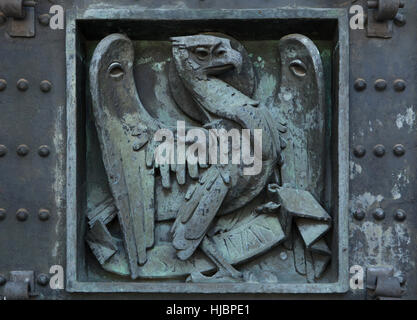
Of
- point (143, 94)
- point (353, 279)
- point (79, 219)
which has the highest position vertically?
point (143, 94)

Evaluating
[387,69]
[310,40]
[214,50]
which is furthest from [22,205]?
[387,69]

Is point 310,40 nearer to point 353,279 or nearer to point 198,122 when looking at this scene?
point 198,122

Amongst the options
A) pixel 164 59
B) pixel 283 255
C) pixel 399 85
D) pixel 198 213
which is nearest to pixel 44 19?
pixel 164 59

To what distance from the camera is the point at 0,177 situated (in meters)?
3.90

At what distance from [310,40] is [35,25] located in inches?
49.4

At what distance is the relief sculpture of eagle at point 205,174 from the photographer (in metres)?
3.86

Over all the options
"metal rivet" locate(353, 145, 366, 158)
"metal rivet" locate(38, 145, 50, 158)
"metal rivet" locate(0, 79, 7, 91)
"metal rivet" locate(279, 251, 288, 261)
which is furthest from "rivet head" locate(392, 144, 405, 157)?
"metal rivet" locate(0, 79, 7, 91)

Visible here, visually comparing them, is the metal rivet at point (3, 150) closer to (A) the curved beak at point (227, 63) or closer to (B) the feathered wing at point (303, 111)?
(A) the curved beak at point (227, 63)

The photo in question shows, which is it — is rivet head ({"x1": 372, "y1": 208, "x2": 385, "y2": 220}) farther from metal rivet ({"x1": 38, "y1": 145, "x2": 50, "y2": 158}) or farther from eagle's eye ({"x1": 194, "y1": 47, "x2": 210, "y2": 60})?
metal rivet ({"x1": 38, "y1": 145, "x2": 50, "y2": 158})

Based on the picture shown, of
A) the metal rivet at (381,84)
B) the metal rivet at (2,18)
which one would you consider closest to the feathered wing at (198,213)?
the metal rivet at (381,84)

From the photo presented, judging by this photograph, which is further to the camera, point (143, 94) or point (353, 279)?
point (143, 94)

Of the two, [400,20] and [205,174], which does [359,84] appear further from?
[205,174]

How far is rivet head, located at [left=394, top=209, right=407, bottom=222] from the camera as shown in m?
3.86

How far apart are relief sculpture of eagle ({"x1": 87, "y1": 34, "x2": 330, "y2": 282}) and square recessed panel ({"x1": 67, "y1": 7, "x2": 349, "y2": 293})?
7 centimetres
